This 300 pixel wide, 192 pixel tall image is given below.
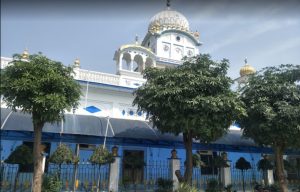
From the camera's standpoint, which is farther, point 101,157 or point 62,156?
point 101,157

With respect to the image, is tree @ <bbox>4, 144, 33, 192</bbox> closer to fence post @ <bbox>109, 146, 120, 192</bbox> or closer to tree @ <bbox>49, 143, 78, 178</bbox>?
tree @ <bbox>49, 143, 78, 178</bbox>

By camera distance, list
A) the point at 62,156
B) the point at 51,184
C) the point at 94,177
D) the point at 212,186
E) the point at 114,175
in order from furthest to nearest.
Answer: the point at 212,186 < the point at 94,177 < the point at 114,175 < the point at 62,156 < the point at 51,184

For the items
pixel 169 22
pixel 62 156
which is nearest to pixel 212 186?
pixel 62 156

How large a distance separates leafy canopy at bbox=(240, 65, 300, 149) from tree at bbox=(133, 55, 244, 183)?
148cm

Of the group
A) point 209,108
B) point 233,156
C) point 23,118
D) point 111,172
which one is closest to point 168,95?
point 209,108

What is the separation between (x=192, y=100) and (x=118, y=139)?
5.09 meters

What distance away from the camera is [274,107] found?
49.0 ft

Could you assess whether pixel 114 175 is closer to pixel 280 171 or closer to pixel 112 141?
pixel 112 141

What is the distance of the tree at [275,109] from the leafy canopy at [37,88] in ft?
29.2

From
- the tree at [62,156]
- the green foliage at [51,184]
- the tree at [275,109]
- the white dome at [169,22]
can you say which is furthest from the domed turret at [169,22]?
the green foliage at [51,184]

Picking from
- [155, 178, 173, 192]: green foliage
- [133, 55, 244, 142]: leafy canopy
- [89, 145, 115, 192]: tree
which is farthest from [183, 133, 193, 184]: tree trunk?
[89, 145, 115, 192]: tree

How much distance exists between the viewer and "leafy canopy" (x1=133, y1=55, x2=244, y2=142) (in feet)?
42.9

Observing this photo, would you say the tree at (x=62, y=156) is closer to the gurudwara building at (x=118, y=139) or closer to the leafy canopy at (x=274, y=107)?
the gurudwara building at (x=118, y=139)

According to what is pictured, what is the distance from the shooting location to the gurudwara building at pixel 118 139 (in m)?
14.8
